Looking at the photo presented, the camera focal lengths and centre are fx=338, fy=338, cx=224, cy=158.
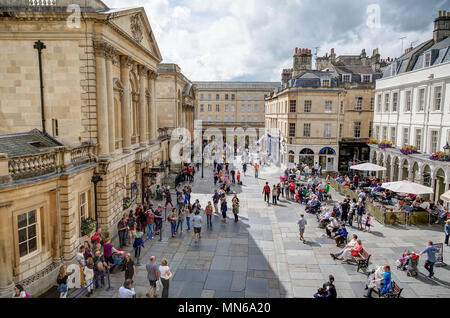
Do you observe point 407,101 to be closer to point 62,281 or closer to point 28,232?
point 62,281

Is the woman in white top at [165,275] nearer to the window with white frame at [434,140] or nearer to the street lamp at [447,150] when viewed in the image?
the street lamp at [447,150]

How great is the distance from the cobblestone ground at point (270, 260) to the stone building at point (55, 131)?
270 centimetres

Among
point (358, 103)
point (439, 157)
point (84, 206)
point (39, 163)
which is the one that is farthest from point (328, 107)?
point (39, 163)

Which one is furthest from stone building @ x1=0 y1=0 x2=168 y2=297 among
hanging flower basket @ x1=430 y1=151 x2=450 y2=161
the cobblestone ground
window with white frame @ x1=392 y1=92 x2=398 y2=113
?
window with white frame @ x1=392 y1=92 x2=398 y2=113

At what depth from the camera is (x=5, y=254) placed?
9.91m

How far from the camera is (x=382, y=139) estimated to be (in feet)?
103

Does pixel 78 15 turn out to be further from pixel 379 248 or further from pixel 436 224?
pixel 436 224

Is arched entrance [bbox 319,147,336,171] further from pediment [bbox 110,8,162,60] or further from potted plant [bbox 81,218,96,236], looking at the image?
potted plant [bbox 81,218,96,236]

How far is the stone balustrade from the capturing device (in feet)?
32.0

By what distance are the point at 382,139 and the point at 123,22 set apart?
24780mm

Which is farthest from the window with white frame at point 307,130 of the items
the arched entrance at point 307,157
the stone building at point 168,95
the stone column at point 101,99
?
the stone column at point 101,99

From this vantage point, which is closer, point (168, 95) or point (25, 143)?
point (25, 143)

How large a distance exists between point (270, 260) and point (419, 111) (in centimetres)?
1824
